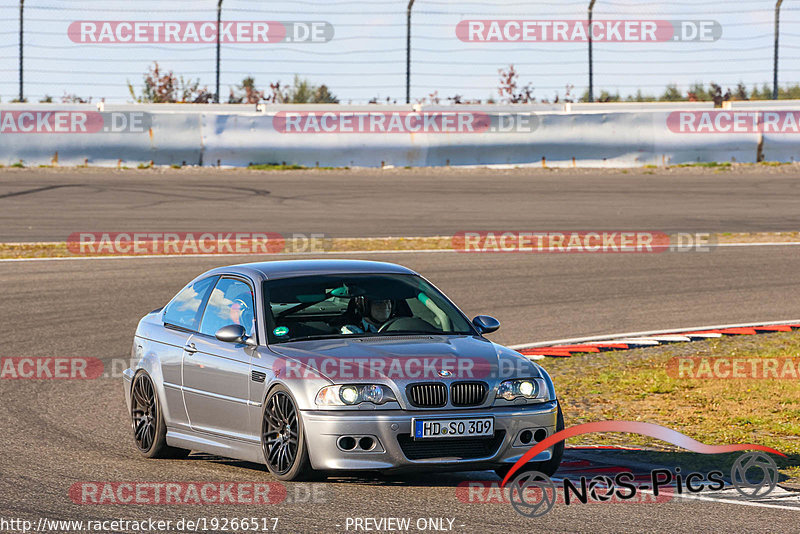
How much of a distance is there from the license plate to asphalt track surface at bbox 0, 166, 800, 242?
46.2 ft

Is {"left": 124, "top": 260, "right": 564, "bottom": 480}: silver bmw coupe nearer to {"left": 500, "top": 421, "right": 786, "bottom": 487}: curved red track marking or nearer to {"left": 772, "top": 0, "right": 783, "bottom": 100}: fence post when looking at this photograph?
{"left": 500, "top": 421, "right": 786, "bottom": 487}: curved red track marking

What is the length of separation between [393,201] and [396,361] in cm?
1705

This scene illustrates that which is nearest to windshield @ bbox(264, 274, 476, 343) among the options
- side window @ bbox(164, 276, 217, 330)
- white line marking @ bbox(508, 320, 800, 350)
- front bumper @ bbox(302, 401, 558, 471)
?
side window @ bbox(164, 276, 217, 330)

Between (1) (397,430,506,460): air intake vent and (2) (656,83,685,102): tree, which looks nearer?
(1) (397,430,506,460): air intake vent

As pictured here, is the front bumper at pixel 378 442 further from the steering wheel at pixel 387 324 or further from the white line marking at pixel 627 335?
the white line marking at pixel 627 335

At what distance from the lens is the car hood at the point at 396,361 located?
7.29 metres

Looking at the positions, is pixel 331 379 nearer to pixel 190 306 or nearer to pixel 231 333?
pixel 231 333

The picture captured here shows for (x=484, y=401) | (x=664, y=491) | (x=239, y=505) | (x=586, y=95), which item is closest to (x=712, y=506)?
(x=664, y=491)

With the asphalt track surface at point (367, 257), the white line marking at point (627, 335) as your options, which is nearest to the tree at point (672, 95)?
the asphalt track surface at point (367, 257)

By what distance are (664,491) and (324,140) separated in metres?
20.9

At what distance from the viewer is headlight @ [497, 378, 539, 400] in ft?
24.3

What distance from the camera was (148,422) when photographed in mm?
8812

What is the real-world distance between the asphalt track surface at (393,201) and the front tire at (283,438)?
13.6 metres

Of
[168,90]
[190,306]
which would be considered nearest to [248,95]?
[168,90]
